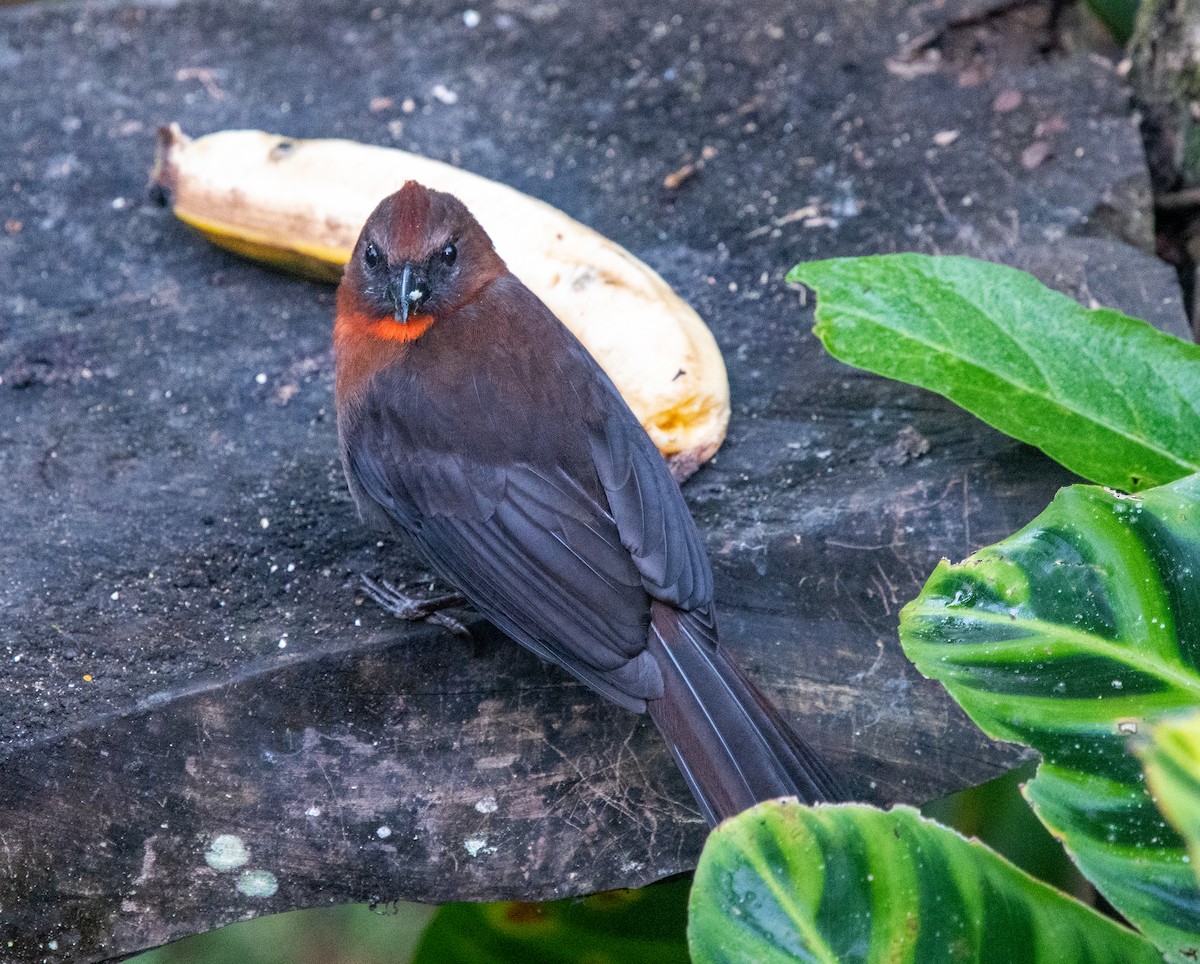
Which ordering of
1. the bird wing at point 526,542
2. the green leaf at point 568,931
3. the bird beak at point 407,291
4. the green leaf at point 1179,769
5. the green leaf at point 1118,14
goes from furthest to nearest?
1. the green leaf at point 1118,14
2. the bird beak at point 407,291
3. the green leaf at point 568,931
4. the bird wing at point 526,542
5. the green leaf at point 1179,769

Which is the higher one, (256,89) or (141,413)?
(256,89)

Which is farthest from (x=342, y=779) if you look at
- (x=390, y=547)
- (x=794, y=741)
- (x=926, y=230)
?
(x=926, y=230)

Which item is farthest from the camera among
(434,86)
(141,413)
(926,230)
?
(434,86)

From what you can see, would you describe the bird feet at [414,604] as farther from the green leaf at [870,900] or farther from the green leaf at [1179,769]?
the green leaf at [1179,769]

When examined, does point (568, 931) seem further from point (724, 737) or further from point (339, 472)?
point (339, 472)

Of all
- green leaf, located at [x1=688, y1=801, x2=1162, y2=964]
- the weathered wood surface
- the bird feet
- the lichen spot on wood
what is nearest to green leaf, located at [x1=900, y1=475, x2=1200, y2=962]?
green leaf, located at [x1=688, y1=801, x2=1162, y2=964]

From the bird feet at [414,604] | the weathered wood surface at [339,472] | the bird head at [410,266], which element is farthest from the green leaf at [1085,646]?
the bird head at [410,266]

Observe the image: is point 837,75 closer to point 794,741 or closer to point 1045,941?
point 794,741

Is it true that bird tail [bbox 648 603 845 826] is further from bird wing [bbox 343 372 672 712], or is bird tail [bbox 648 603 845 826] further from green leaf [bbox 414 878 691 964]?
green leaf [bbox 414 878 691 964]
